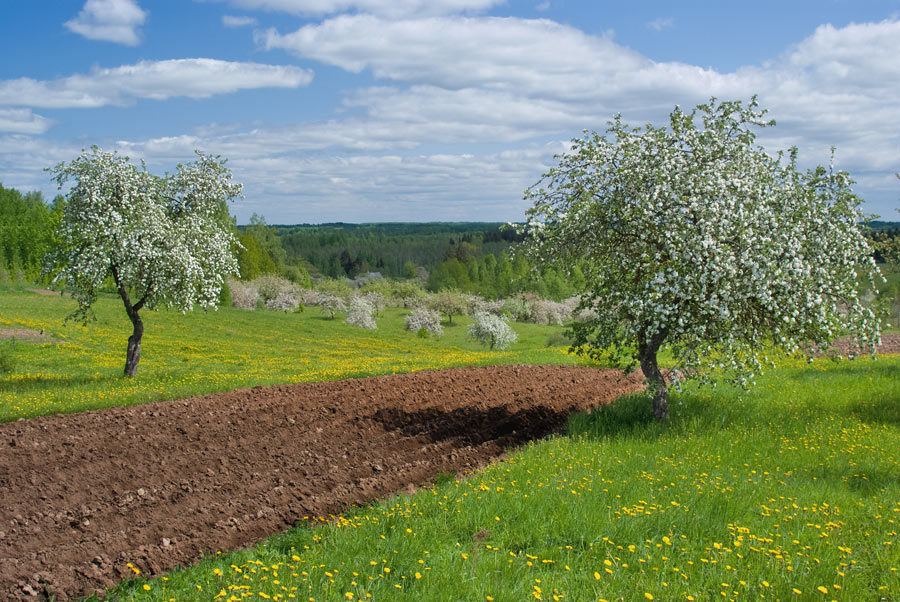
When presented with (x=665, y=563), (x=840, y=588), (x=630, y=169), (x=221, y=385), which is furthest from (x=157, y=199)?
(x=840, y=588)

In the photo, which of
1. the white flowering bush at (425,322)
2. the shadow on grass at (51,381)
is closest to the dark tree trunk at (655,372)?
the shadow on grass at (51,381)

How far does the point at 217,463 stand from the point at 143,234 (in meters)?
9.99

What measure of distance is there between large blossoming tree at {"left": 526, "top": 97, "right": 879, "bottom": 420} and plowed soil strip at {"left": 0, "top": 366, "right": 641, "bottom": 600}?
12.8 ft

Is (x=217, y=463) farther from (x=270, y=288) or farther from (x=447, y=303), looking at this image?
(x=270, y=288)

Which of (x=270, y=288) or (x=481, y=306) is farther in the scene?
(x=481, y=306)

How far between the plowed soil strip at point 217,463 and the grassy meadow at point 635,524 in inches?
21.7

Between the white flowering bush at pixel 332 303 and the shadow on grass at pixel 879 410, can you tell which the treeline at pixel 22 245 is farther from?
the shadow on grass at pixel 879 410

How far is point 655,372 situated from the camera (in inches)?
522

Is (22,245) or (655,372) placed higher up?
(22,245)

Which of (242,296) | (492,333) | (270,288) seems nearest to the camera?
(492,333)

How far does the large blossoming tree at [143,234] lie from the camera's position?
18406 millimetres

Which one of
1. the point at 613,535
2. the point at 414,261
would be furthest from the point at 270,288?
the point at 414,261

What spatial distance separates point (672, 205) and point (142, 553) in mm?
9630

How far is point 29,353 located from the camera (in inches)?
1093
